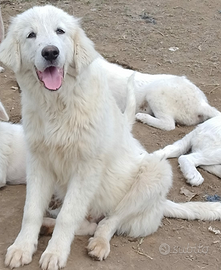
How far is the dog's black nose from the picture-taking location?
3.31 metres

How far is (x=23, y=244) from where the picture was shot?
3682 millimetres

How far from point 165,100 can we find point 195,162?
5.26 feet

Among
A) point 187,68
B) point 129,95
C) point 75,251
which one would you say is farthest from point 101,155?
point 187,68

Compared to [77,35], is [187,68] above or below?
below

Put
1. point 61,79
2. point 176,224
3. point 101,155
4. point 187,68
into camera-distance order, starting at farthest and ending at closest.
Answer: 1. point 187,68
2. point 176,224
3. point 101,155
4. point 61,79

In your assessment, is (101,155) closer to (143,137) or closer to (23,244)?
(23,244)

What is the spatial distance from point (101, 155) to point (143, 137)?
2635 mm

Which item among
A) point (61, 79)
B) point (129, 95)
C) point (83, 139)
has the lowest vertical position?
point (129, 95)

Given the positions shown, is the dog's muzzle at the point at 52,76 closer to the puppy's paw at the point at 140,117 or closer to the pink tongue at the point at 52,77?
the pink tongue at the point at 52,77

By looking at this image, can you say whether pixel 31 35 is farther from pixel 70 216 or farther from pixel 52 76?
pixel 70 216

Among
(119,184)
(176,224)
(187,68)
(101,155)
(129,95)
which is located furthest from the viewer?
(187,68)

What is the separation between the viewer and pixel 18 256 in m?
3.60

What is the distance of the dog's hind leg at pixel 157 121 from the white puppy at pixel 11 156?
2087mm

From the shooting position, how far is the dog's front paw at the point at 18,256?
11.7 ft
